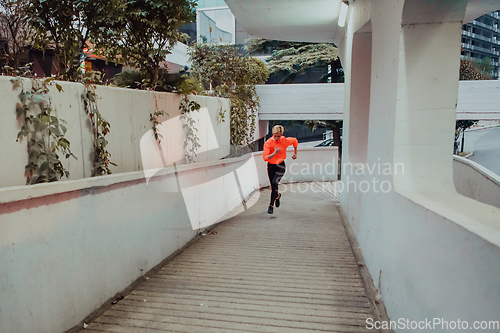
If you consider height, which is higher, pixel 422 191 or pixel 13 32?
pixel 13 32

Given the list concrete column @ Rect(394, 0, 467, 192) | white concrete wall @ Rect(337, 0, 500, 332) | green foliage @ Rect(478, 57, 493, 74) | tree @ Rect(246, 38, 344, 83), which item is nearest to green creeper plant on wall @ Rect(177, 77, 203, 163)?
white concrete wall @ Rect(337, 0, 500, 332)

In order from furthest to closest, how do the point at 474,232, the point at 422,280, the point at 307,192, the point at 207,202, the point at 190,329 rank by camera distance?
the point at 307,192 → the point at 207,202 → the point at 190,329 → the point at 422,280 → the point at 474,232

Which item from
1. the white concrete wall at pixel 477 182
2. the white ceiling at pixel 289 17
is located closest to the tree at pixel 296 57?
the white ceiling at pixel 289 17

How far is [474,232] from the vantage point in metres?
1.76

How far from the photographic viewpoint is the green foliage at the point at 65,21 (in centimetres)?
402

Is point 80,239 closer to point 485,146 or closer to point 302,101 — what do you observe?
point 302,101

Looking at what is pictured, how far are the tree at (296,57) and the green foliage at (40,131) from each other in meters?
15.2

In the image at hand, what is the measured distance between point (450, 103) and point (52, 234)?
3.63 meters

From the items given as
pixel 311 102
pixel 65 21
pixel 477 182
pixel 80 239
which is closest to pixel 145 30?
pixel 65 21

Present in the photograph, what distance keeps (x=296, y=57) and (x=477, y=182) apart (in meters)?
12.5

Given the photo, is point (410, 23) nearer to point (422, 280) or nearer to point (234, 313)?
point (422, 280)

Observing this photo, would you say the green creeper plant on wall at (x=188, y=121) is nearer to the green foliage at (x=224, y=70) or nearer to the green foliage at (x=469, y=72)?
the green foliage at (x=224, y=70)

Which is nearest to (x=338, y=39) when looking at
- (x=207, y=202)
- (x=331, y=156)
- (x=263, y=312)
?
(x=331, y=156)

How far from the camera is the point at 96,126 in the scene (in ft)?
12.1
